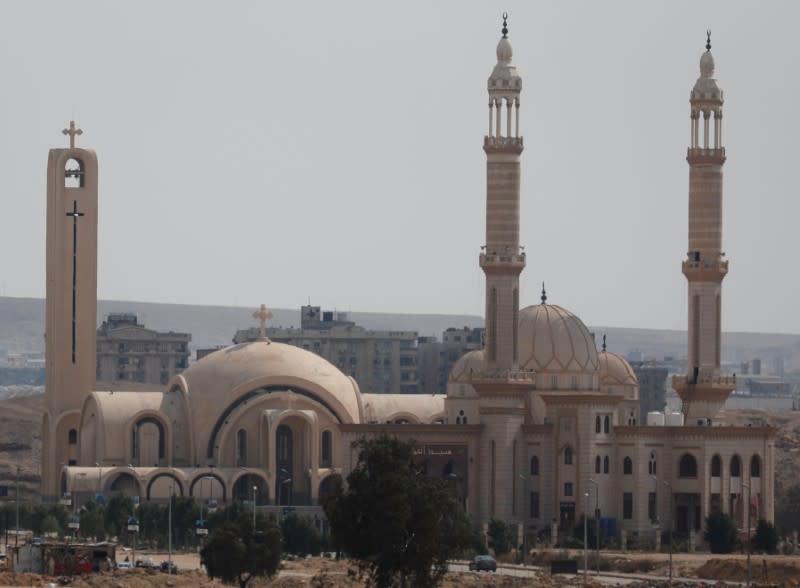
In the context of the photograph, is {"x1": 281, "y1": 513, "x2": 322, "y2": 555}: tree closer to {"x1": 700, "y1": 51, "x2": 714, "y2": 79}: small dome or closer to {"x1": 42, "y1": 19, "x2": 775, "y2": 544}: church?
{"x1": 42, "y1": 19, "x2": 775, "y2": 544}: church

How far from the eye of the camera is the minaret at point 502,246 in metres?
110

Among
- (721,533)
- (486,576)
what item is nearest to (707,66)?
(721,533)

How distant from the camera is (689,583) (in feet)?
288

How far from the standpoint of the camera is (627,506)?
11069 cm

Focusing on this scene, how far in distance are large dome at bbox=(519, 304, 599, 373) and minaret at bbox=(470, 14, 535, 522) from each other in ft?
7.18

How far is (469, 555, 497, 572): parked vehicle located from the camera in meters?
94.1

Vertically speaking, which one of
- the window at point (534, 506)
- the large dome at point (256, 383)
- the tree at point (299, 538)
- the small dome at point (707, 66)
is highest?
the small dome at point (707, 66)

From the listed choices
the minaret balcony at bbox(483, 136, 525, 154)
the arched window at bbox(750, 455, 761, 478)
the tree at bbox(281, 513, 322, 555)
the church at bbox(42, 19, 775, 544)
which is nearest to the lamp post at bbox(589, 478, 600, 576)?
the church at bbox(42, 19, 775, 544)

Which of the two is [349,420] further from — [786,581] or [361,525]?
[361,525]

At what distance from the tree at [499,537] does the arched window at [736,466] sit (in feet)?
33.3

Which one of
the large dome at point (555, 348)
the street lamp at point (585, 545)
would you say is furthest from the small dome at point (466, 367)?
the street lamp at point (585, 545)

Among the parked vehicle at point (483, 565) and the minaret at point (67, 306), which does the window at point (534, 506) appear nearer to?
the parked vehicle at point (483, 565)

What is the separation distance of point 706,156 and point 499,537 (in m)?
18.5

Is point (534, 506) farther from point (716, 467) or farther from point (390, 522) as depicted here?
point (390, 522)
